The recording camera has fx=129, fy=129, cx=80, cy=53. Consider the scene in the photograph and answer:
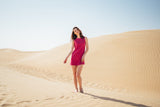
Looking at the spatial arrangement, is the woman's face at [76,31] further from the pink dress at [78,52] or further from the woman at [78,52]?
the pink dress at [78,52]

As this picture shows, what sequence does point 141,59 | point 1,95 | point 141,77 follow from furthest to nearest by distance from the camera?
point 141,59 < point 141,77 < point 1,95

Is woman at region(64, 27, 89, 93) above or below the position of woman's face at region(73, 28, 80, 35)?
below

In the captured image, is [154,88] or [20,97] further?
[154,88]

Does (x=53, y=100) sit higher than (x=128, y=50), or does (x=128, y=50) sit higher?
(x=128, y=50)

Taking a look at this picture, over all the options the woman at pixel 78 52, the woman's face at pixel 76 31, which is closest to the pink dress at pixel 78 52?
the woman at pixel 78 52

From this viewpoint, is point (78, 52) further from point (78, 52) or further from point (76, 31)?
point (76, 31)

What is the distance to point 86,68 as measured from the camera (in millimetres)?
11484

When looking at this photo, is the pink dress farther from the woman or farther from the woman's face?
the woman's face

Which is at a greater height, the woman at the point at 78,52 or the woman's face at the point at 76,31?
the woman's face at the point at 76,31

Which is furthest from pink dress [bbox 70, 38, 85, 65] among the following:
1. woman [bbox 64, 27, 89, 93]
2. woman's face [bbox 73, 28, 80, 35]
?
woman's face [bbox 73, 28, 80, 35]

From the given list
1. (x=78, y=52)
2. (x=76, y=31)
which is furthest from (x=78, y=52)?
(x=76, y=31)

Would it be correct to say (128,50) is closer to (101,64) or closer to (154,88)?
(101,64)

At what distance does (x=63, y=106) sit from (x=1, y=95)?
1570mm

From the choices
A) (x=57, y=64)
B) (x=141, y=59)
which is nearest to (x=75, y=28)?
(x=141, y=59)
